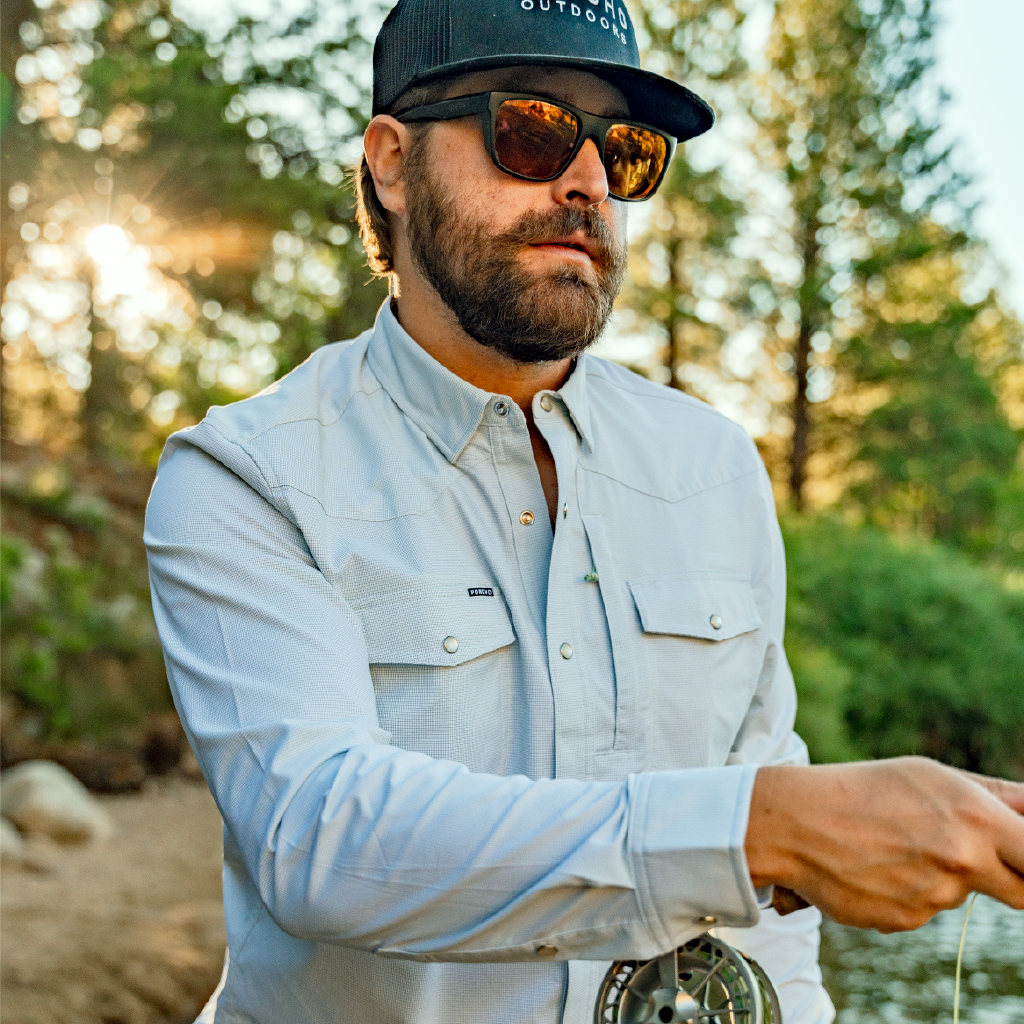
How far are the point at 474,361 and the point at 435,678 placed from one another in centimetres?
68

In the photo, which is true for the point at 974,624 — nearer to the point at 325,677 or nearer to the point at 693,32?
the point at 693,32

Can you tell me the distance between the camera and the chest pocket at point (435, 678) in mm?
1743

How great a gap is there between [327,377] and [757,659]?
0.95 meters

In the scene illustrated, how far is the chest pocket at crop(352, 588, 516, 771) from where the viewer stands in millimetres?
1743

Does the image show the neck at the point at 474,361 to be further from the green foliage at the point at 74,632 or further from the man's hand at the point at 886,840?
the green foliage at the point at 74,632

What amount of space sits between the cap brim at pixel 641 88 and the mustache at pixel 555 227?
25cm

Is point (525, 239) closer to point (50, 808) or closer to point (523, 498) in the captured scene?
point (523, 498)

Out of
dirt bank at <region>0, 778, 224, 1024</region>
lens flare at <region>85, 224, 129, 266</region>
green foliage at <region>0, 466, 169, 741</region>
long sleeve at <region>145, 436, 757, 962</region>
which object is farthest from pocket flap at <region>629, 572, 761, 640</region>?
lens flare at <region>85, 224, 129, 266</region>

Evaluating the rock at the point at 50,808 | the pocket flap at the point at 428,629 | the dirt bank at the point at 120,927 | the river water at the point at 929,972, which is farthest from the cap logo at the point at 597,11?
the rock at the point at 50,808

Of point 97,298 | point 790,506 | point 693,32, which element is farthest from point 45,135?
point 790,506

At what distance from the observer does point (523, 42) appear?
1997 mm

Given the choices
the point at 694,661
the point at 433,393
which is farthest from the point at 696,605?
the point at 433,393

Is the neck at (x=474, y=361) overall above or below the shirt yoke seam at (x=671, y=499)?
above

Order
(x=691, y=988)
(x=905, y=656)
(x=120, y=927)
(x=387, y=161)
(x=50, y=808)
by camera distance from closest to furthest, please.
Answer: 1. (x=691, y=988)
2. (x=387, y=161)
3. (x=120, y=927)
4. (x=50, y=808)
5. (x=905, y=656)
